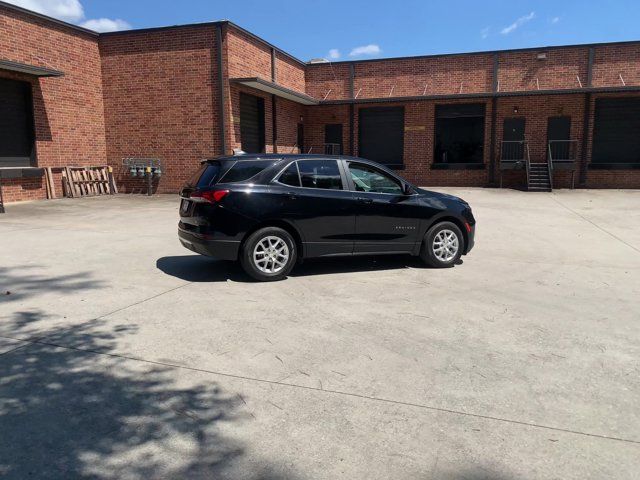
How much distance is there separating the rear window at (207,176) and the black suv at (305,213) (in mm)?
18

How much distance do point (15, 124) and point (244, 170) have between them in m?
12.6

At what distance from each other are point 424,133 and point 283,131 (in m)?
6.76

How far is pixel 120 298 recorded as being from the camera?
5.79m

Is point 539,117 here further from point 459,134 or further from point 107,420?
point 107,420

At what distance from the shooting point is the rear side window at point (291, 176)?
22.3ft

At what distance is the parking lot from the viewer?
2.80 meters

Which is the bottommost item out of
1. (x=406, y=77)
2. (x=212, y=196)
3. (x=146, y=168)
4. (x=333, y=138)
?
(x=212, y=196)

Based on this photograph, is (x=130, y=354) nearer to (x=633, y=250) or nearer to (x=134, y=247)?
(x=134, y=247)

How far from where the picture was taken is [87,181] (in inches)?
725

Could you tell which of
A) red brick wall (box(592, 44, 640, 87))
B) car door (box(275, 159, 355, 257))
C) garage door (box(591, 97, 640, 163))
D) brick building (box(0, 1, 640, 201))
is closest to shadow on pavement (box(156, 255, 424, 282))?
car door (box(275, 159, 355, 257))

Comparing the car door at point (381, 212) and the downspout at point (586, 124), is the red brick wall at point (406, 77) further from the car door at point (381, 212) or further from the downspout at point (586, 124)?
the car door at point (381, 212)

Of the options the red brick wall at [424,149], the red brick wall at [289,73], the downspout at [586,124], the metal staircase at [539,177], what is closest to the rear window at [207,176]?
the red brick wall at [289,73]

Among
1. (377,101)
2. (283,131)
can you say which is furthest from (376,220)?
(377,101)

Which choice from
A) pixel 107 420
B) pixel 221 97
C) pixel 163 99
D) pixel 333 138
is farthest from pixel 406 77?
pixel 107 420
